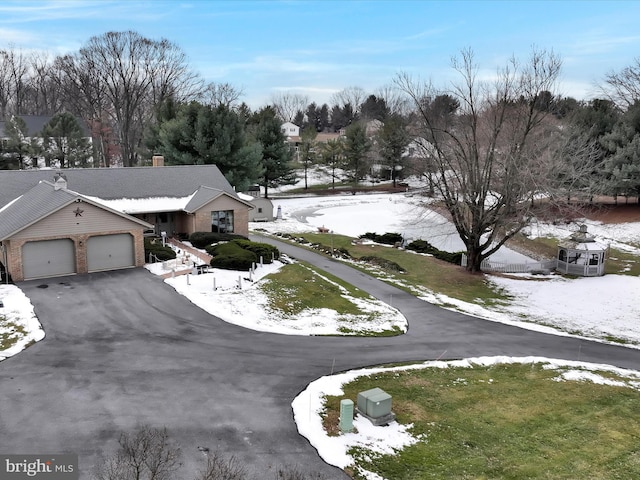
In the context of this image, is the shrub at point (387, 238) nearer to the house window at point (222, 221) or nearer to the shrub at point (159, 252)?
the house window at point (222, 221)

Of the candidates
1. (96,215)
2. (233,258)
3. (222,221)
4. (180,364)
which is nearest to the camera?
(180,364)

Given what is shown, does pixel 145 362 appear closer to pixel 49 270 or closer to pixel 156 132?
pixel 49 270

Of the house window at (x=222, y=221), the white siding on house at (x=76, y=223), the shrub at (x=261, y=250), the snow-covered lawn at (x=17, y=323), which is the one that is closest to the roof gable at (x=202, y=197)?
the house window at (x=222, y=221)

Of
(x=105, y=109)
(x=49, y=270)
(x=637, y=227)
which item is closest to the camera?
(x=49, y=270)

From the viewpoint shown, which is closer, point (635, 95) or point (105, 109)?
point (635, 95)

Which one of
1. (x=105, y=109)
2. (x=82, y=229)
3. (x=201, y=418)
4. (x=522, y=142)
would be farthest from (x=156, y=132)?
(x=201, y=418)

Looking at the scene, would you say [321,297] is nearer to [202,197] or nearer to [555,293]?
[555,293]

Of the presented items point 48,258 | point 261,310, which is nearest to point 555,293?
point 261,310
